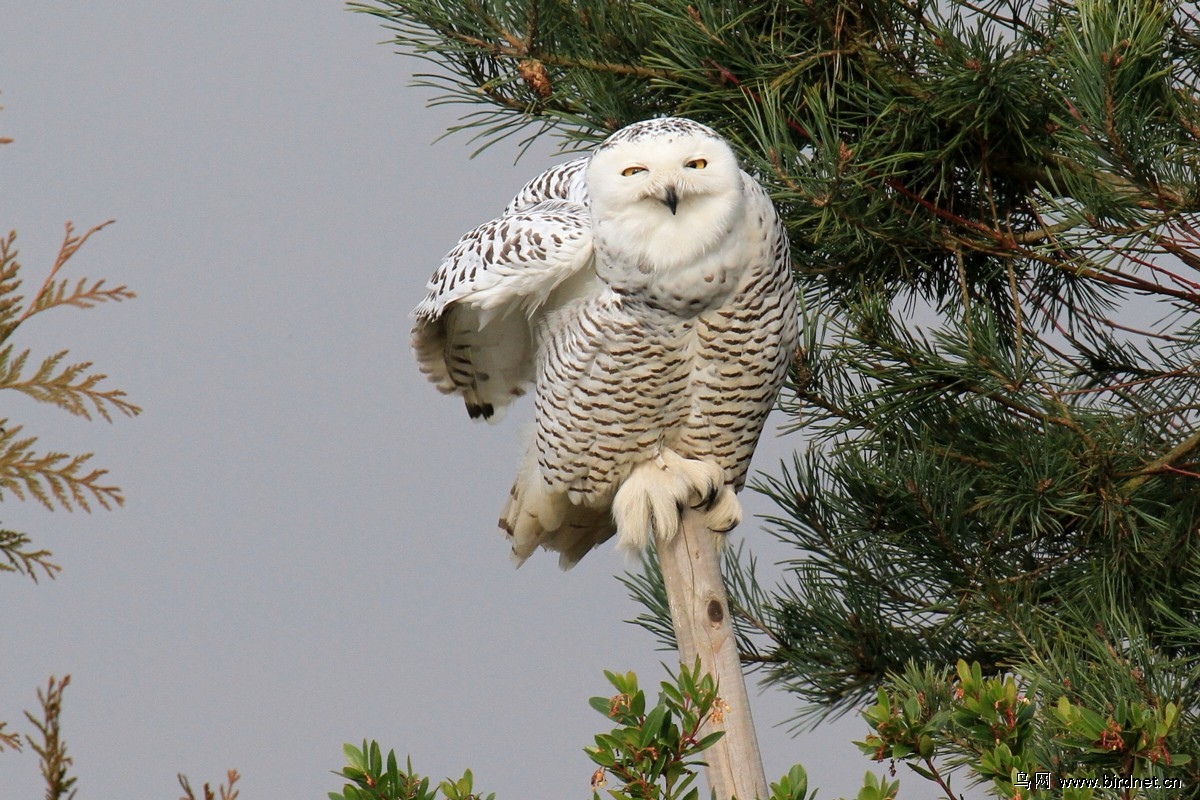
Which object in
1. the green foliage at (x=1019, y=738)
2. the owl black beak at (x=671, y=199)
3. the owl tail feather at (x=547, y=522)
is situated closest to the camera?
the green foliage at (x=1019, y=738)

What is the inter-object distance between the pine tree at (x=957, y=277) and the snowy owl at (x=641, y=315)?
1.02 feet

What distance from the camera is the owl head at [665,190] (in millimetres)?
1935

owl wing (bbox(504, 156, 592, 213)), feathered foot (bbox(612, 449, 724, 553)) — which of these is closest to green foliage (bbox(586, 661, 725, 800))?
feathered foot (bbox(612, 449, 724, 553))

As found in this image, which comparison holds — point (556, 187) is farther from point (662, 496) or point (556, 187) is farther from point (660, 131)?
point (662, 496)

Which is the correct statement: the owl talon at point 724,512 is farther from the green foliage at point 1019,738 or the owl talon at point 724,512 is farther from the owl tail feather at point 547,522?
the green foliage at point 1019,738

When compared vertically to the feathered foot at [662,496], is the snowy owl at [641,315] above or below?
above

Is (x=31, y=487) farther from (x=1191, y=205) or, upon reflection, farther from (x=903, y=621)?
(x=903, y=621)

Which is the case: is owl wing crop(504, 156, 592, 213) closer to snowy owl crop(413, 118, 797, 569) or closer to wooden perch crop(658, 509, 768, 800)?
snowy owl crop(413, 118, 797, 569)

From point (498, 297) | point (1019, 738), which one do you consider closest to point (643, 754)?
point (1019, 738)

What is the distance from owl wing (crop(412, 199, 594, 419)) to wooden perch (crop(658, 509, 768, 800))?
17.0 inches

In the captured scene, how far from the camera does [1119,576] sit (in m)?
2.50

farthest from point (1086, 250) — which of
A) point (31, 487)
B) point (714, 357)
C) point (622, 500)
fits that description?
point (31, 487)

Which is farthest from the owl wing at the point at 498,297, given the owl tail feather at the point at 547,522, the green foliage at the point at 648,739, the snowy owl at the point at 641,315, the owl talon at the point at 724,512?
the green foliage at the point at 648,739

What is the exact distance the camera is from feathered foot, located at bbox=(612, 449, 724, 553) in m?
2.12
